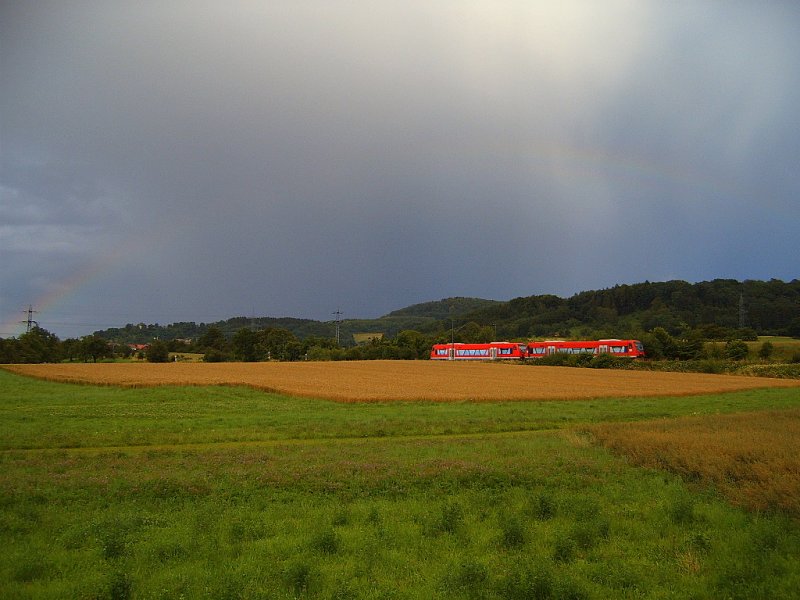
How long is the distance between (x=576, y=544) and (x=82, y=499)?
36.2 ft

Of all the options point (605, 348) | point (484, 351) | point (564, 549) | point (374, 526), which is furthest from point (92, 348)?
point (564, 549)

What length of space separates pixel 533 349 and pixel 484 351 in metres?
11.0

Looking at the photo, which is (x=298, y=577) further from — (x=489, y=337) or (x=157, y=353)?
(x=489, y=337)

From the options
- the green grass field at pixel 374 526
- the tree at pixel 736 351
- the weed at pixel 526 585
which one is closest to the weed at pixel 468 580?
the green grass field at pixel 374 526

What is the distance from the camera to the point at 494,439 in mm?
23547

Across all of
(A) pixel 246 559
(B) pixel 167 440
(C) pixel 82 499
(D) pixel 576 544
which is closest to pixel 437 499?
(D) pixel 576 544

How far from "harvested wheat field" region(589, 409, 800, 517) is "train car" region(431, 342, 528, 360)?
9611 centimetres

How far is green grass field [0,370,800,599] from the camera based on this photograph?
8547 millimetres

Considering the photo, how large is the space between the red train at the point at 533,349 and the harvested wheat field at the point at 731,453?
80.3 metres

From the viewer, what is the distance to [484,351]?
410ft

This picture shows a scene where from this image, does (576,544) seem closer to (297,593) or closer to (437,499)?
(437,499)

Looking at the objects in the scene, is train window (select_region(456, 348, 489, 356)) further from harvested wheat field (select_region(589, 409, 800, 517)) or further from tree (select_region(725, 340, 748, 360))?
harvested wheat field (select_region(589, 409, 800, 517))

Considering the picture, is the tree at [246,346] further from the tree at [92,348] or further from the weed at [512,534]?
the weed at [512,534]

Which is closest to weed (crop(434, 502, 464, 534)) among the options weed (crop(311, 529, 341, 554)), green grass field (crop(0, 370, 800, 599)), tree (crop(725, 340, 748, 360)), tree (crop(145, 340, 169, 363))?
green grass field (crop(0, 370, 800, 599))
